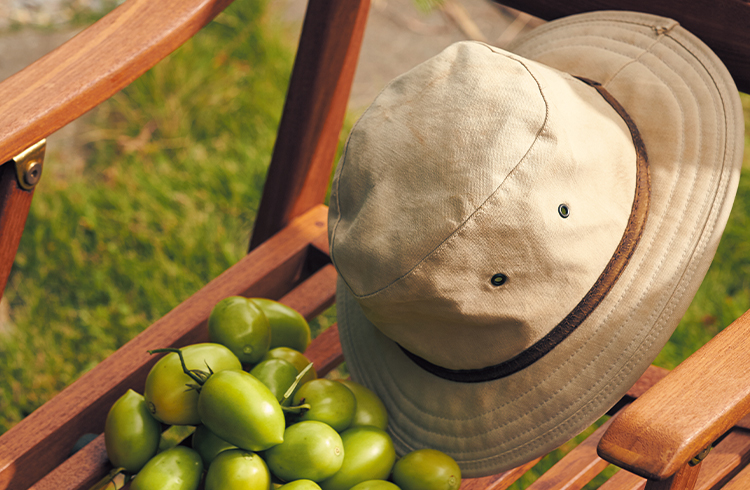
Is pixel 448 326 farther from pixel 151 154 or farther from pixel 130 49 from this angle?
pixel 151 154

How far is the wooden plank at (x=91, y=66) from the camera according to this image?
75cm

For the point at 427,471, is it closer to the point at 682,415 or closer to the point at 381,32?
the point at 682,415

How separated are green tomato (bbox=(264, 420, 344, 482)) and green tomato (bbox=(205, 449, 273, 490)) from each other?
0.02 m

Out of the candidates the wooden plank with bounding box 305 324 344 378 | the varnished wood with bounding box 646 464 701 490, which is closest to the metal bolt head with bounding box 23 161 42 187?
the wooden plank with bounding box 305 324 344 378

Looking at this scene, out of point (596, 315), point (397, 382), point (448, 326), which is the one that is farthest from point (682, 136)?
point (397, 382)

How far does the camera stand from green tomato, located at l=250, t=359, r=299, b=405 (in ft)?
2.86

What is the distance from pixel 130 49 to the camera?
0.83 metres

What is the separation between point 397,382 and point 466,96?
0.42 meters

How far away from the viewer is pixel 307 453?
2.58 feet

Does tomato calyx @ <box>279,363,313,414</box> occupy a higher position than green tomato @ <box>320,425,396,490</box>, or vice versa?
tomato calyx @ <box>279,363,313,414</box>

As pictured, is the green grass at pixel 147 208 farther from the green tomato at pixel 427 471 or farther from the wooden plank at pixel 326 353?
the green tomato at pixel 427 471

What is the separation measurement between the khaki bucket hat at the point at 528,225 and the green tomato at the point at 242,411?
162mm

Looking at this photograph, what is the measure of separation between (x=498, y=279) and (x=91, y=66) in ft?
1.73

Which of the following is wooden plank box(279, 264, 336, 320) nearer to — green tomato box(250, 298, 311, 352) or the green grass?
green tomato box(250, 298, 311, 352)
